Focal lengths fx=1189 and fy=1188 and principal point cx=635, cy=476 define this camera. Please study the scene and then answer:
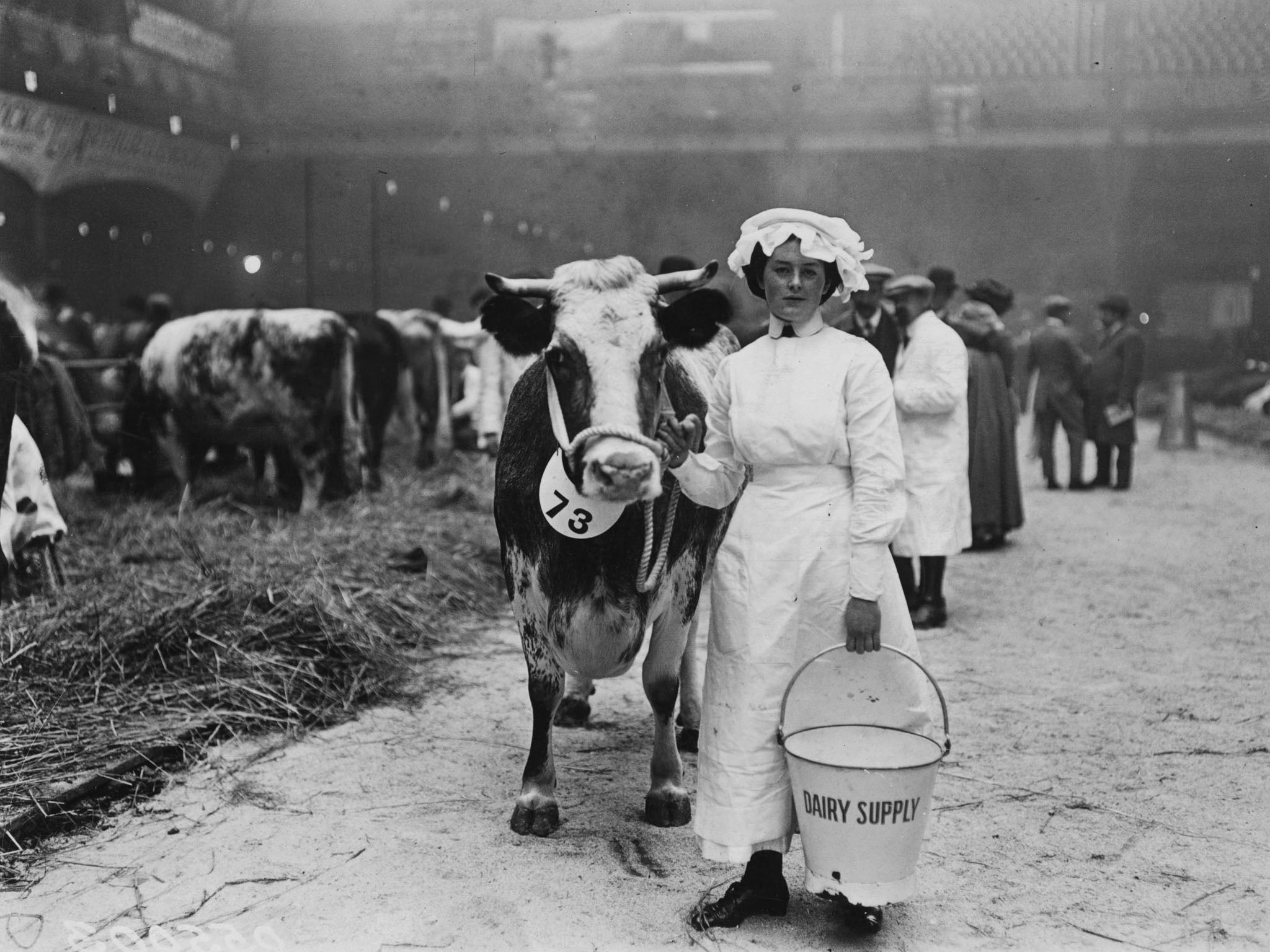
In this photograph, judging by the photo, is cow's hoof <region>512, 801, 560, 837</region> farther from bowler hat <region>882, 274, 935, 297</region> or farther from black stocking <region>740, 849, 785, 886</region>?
bowler hat <region>882, 274, 935, 297</region>

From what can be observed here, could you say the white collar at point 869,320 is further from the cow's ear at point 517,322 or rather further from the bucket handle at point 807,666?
the bucket handle at point 807,666

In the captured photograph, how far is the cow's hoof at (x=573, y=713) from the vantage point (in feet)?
15.1

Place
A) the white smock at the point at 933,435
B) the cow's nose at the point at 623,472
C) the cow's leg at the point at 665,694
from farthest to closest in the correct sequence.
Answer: the white smock at the point at 933,435, the cow's leg at the point at 665,694, the cow's nose at the point at 623,472

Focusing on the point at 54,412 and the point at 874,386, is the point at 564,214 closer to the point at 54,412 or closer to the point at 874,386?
the point at 54,412

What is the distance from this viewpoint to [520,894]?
122 inches

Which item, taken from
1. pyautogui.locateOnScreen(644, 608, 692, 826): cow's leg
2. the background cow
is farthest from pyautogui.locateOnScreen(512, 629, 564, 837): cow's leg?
the background cow

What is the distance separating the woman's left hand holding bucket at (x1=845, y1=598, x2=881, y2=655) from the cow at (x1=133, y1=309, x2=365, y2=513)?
6.70 metres

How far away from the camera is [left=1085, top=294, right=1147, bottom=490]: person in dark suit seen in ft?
37.0

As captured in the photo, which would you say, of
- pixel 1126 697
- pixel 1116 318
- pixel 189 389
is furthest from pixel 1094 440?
pixel 189 389

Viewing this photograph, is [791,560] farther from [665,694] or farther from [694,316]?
[665,694]

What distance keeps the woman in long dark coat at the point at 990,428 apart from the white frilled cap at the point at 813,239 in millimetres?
5531

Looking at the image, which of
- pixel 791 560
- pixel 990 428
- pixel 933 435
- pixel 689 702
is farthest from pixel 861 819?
Answer: pixel 990 428

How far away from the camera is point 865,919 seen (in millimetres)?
2830

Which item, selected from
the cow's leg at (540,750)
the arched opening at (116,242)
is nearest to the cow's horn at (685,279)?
the cow's leg at (540,750)
